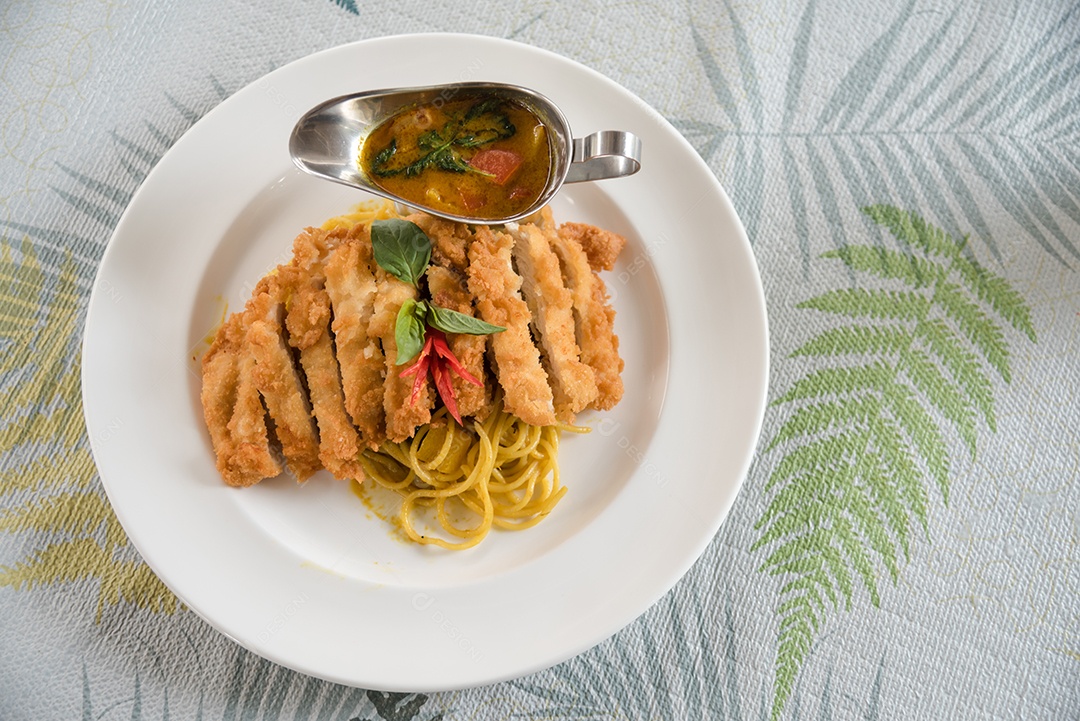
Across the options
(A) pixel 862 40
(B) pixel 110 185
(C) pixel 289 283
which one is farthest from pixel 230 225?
(A) pixel 862 40

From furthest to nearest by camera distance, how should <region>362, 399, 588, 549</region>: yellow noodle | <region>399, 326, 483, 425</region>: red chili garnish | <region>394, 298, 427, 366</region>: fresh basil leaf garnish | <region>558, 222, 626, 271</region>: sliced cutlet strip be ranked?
<region>558, 222, 626, 271</region>: sliced cutlet strip → <region>362, 399, 588, 549</region>: yellow noodle → <region>399, 326, 483, 425</region>: red chili garnish → <region>394, 298, 427, 366</region>: fresh basil leaf garnish

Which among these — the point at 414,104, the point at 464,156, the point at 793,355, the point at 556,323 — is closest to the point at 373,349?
the point at 556,323

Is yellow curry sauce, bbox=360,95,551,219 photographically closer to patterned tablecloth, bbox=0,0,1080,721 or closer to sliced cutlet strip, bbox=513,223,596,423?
sliced cutlet strip, bbox=513,223,596,423

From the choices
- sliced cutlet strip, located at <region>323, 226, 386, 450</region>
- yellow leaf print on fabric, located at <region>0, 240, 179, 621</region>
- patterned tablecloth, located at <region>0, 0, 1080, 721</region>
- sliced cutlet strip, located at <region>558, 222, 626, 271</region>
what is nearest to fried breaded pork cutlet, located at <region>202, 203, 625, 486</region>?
sliced cutlet strip, located at <region>323, 226, 386, 450</region>

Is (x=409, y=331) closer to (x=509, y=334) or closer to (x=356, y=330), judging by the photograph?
(x=356, y=330)

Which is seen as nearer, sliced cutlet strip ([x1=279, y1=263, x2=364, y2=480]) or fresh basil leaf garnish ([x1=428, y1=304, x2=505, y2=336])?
fresh basil leaf garnish ([x1=428, y1=304, x2=505, y2=336])

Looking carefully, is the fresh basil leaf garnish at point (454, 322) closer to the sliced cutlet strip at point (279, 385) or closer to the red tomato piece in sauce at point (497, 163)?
the red tomato piece in sauce at point (497, 163)

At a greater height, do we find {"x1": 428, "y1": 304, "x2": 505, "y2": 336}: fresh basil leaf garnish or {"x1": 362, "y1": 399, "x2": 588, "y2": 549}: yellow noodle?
{"x1": 428, "y1": 304, "x2": 505, "y2": 336}: fresh basil leaf garnish
